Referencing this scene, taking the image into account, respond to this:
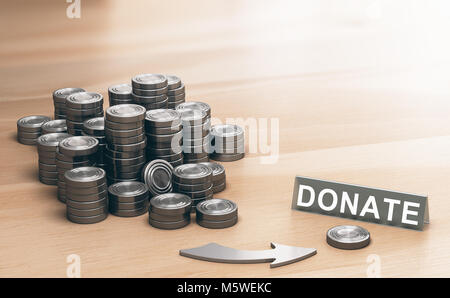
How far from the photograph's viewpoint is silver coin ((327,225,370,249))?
2.17 m

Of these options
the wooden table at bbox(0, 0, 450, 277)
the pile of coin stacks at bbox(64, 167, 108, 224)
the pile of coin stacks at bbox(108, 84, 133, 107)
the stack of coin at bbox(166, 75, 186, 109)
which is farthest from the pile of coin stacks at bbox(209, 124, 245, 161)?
the pile of coin stacks at bbox(64, 167, 108, 224)

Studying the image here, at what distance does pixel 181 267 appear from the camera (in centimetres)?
209

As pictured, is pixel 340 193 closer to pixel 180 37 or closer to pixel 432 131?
pixel 432 131

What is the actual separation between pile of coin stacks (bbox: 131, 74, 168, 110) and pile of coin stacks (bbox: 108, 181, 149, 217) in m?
0.32

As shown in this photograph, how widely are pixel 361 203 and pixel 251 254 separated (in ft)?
1.16

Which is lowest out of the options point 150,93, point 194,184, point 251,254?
point 251,254

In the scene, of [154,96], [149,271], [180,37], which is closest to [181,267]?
[149,271]

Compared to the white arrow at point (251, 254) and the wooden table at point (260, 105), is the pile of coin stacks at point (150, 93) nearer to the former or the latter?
the wooden table at point (260, 105)

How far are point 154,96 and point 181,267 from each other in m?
0.71

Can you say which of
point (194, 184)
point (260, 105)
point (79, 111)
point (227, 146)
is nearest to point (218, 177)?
point (194, 184)

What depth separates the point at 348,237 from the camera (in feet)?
7.20

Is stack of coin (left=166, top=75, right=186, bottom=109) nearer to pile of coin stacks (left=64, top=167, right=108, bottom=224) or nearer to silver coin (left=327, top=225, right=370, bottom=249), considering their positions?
pile of coin stacks (left=64, top=167, right=108, bottom=224)

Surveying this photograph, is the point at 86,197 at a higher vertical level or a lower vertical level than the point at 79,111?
lower

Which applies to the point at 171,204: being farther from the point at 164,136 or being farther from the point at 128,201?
the point at 164,136
